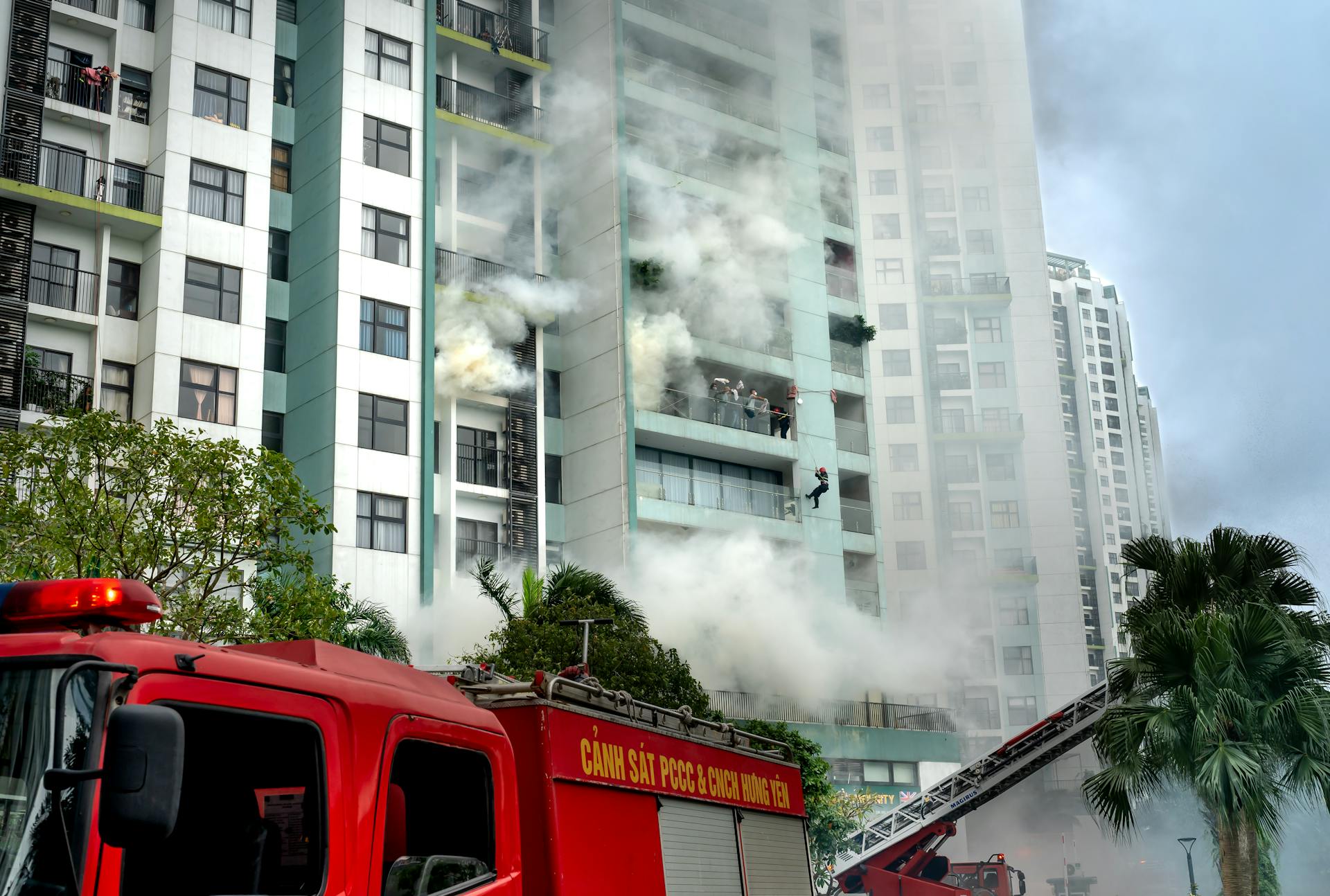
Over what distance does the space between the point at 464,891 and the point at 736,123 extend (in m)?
51.4

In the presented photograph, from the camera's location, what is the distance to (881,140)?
265ft

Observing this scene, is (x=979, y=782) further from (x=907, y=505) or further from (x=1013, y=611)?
(x=1013, y=611)

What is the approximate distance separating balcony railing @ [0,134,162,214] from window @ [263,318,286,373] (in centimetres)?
518

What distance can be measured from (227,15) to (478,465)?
15566 millimetres

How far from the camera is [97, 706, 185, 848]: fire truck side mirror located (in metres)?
3.93

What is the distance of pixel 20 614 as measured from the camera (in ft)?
16.1

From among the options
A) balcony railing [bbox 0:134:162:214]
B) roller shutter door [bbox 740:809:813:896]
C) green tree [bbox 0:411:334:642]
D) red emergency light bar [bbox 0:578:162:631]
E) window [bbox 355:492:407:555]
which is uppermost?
balcony railing [bbox 0:134:162:214]

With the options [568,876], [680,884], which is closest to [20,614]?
Answer: [568,876]

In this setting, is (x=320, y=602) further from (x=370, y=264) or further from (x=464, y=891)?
(x=370, y=264)

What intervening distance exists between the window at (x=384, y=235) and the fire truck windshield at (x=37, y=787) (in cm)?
3746

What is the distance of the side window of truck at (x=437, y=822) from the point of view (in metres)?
5.83

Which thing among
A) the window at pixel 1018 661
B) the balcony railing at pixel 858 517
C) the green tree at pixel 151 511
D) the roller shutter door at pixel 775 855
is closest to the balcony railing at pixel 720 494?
the balcony railing at pixel 858 517

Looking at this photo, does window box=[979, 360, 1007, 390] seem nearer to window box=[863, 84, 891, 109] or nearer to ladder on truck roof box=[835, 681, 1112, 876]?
window box=[863, 84, 891, 109]

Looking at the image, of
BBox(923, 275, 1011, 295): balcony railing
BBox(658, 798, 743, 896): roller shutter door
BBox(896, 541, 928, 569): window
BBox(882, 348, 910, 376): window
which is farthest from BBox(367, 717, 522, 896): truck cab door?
BBox(923, 275, 1011, 295): balcony railing
